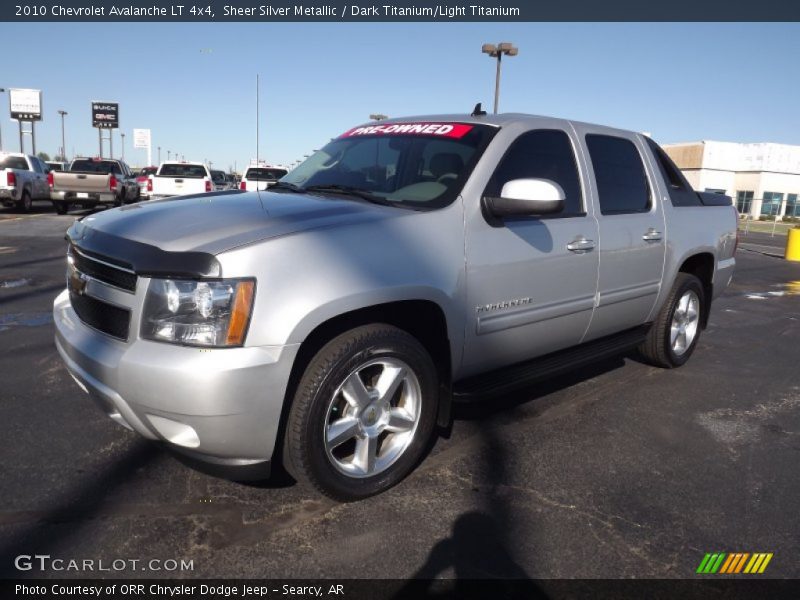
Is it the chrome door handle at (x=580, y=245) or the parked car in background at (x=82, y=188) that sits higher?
the chrome door handle at (x=580, y=245)

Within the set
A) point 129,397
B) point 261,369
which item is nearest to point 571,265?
point 261,369

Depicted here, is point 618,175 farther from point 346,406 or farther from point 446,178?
point 346,406

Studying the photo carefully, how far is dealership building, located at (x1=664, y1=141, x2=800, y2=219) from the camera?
5428 centimetres

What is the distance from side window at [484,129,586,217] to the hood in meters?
0.73

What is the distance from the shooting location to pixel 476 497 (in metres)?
2.86

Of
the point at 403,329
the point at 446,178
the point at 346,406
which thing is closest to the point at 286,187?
the point at 446,178

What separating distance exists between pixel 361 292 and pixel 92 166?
873 inches

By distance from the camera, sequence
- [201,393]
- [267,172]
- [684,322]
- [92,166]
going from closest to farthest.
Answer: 1. [201,393]
2. [684,322]
3. [267,172]
4. [92,166]

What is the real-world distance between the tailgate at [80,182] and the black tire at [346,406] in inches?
739

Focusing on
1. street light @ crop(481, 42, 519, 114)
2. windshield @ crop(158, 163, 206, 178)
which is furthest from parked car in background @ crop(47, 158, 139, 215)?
street light @ crop(481, 42, 519, 114)

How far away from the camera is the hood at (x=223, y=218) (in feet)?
7.86

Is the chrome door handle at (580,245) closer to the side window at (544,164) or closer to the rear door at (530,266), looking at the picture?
the rear door at (530,266)

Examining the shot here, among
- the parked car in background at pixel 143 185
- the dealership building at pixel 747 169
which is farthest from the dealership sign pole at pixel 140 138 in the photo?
the dealership building at pixel 747 169

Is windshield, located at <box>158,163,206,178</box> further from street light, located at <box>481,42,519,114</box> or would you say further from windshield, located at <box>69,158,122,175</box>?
street light, located at <box>481,42,519,114</box>
